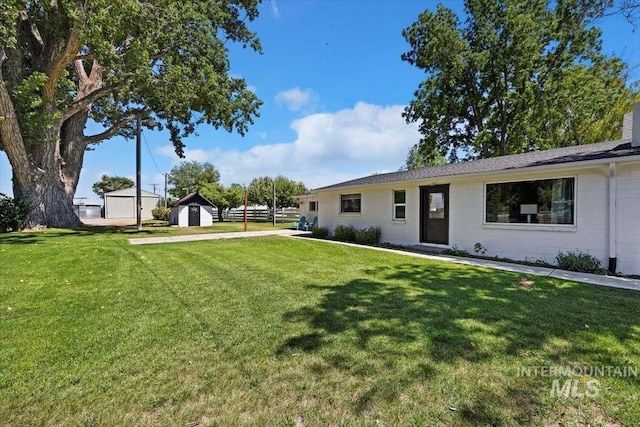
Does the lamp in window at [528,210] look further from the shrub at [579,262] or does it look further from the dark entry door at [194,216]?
the dark entry door at [194,216]

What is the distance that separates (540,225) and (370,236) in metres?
5.33

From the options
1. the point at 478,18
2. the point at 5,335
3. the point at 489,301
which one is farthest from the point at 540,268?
the point at 478,18

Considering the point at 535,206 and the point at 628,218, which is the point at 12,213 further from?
the point at 628,218

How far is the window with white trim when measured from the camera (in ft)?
37.2

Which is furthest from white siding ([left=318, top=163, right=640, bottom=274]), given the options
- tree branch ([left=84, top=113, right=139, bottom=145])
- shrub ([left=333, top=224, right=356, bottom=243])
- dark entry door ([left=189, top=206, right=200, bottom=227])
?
dark entry door ([left=189, top=206, right=200, bottom=227])

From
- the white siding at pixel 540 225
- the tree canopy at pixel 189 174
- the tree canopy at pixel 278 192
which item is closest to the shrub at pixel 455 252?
the white siding at pixel 540 225

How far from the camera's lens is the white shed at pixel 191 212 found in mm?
21844

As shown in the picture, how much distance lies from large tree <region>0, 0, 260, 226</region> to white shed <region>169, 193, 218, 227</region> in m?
5.94

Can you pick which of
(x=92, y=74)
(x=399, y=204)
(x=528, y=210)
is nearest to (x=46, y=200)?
(x=92, y=74)

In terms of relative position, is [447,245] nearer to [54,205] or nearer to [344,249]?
[344,249]

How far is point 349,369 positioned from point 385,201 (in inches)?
385

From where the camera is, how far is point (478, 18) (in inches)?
763

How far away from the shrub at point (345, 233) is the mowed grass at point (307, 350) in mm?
6969

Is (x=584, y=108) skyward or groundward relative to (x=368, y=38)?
groundward
